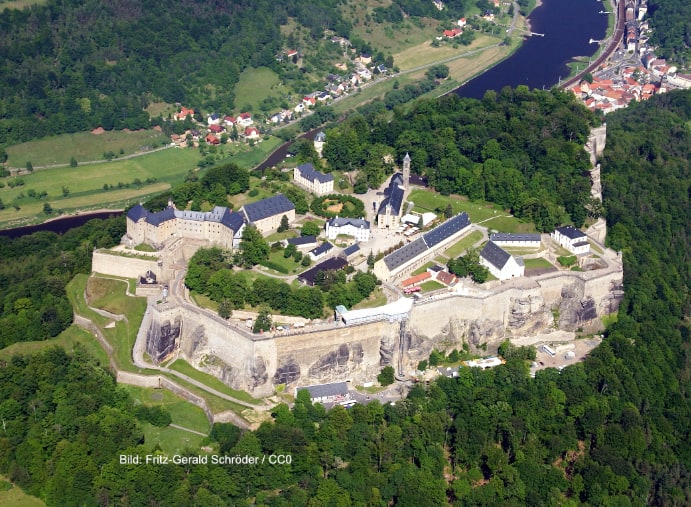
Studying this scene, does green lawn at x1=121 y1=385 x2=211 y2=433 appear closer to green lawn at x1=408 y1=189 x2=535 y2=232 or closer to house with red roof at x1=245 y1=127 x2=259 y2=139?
green lawn at x1=408 y1=189 x2=535 y2=232

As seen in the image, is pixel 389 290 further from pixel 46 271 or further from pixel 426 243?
pixel 46 271

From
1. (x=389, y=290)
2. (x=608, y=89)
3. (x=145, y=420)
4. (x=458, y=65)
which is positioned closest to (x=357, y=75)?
(x=458, y=65)

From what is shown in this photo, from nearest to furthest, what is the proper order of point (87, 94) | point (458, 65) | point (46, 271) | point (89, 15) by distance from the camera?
point (46, 271) < point (87, 94) < point (89, 15) < point (458, 65)

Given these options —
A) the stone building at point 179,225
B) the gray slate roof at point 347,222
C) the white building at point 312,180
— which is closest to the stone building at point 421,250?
the gray slate roof at point 347,222

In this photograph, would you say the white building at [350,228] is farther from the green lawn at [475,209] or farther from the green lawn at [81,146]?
the green lawn at [81,146]

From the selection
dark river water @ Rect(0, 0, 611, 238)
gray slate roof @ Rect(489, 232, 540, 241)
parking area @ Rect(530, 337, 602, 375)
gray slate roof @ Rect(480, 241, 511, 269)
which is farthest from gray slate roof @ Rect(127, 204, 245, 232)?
dark river water @ Rect(0, 0, 611, 238)

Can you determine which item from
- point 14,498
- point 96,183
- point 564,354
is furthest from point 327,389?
point 96,183

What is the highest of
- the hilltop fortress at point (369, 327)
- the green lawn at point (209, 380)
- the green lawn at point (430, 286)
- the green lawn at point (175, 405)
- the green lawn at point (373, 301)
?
the green lawn at point (373, 301)
